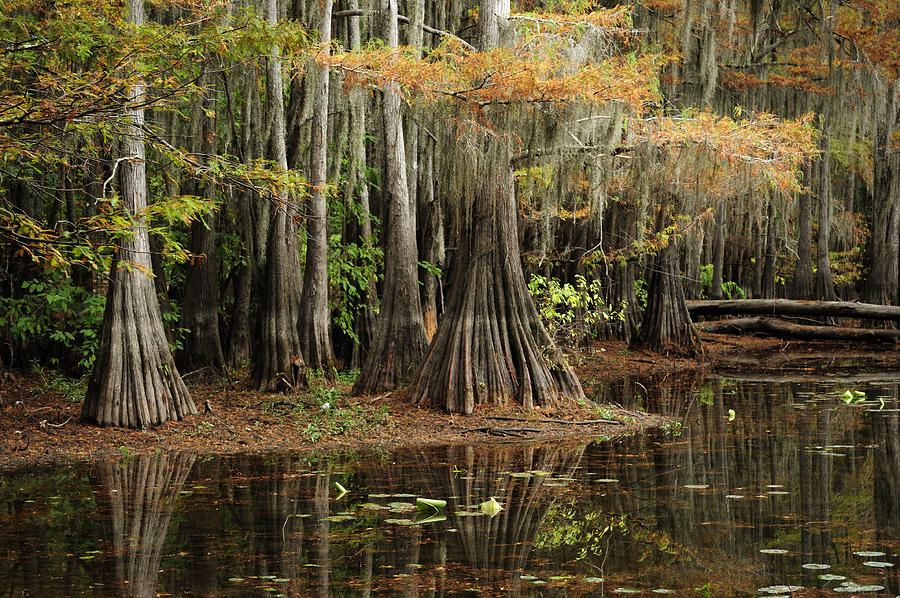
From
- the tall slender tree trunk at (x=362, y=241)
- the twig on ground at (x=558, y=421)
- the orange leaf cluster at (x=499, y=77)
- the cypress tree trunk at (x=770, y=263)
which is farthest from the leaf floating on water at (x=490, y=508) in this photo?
the cypress tree trunk at (x=770, y=263)

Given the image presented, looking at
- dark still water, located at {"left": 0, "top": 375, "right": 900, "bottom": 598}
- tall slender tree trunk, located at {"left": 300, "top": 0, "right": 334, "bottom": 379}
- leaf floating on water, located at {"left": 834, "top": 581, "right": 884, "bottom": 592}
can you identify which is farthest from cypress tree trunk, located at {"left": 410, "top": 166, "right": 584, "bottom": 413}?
leaf floating on water, located at {"left": 834, "top": 581, "right": 884, "bottom": 592}

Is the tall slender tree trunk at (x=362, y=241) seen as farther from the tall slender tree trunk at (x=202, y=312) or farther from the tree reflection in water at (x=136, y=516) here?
the tree reflection in water at (x=136, y=516)

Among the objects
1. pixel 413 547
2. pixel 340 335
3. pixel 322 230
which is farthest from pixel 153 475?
pixel 340 335

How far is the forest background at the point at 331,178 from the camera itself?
728cm

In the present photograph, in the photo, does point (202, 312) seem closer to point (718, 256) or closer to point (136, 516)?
point (136, 516)

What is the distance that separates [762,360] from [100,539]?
1663 cm

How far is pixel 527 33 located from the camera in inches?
408

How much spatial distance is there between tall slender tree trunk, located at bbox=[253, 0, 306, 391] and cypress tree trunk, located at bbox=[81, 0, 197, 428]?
2098 mm

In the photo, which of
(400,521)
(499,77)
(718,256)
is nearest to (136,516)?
(400,521)

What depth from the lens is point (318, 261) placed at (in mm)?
12586

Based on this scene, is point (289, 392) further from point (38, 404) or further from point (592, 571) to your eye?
point (592, 571)

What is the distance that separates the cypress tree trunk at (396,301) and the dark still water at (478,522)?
2.83 metres

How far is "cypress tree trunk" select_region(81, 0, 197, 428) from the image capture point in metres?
9.50

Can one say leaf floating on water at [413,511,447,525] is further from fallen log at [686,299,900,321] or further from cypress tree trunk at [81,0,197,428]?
fallen log at [686,299,900,321]
